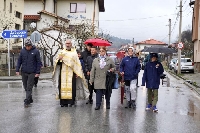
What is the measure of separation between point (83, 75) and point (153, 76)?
2.09 m

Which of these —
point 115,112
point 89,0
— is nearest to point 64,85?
point 115,112

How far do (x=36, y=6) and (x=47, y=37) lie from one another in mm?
9698

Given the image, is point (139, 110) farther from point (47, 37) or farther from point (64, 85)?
point (47, 37)

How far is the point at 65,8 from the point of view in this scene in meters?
51.2

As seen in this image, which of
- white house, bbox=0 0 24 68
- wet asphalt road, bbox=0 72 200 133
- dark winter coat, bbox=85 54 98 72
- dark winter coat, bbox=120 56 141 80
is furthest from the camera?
white house, bbox=0 0 24 68

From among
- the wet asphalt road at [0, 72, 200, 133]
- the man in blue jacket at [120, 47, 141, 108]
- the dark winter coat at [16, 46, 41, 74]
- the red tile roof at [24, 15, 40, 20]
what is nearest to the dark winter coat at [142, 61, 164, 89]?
the man in blue jacket at [120, 47, 141, 108]

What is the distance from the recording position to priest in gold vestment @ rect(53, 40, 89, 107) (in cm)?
1038

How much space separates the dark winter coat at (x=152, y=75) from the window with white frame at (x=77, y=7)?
4114cm

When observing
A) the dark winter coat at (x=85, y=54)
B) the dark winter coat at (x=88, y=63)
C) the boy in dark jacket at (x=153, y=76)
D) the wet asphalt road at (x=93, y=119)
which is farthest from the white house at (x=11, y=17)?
the boy in dark jacket at (x=153, y=76)

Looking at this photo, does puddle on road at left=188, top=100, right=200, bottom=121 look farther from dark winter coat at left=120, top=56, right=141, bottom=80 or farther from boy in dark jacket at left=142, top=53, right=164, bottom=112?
dark winter coat at left=120, top=56, right=141, bottom=80

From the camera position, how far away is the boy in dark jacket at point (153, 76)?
33.3 ft

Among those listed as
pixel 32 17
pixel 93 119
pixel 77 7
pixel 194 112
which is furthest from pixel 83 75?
pixel 77 7

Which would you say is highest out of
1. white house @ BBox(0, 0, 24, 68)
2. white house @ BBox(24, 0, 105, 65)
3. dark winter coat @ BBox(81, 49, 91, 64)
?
white house @ BBox(24, 0, 105, 65)

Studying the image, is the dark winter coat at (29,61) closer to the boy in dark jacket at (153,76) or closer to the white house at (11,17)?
the boy in dark jacket at (153,76)
